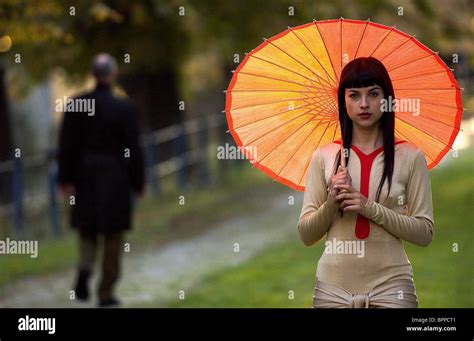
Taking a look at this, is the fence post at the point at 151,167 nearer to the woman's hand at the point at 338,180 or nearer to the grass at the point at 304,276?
the grass at the point at 304,276

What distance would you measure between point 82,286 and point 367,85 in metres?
5.98

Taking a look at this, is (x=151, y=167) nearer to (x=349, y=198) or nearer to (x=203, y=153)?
(x=203, y=153)

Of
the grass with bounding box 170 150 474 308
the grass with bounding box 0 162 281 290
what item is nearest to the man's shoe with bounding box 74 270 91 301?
the grass with bounding box 170 150 474 308

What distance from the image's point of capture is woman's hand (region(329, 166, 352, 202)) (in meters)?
4.65

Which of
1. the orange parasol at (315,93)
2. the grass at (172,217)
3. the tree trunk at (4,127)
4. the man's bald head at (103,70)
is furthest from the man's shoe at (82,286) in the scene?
the tree trunk at (4,127)

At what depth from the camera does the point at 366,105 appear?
4.80m

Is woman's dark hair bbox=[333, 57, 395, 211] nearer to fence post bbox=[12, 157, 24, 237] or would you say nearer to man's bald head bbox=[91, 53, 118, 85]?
man's bald head bbox=[91, 53, 118, 85]

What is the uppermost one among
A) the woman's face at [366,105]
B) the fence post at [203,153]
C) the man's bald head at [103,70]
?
the fence post at [203,153]

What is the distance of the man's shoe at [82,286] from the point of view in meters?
10.3

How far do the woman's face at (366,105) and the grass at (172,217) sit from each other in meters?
8.74

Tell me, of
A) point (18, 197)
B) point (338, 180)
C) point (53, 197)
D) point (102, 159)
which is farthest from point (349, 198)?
point (53, 197)
